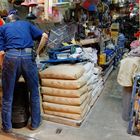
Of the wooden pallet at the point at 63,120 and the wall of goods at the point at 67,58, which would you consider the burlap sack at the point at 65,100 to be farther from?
the wooden pallet at the point at 63,120

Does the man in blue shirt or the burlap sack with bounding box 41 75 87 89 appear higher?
the man in blue shirt

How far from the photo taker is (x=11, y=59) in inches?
110

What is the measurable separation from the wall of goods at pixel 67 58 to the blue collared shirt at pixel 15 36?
0.34 meters

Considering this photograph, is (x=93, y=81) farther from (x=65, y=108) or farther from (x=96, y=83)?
(x=65, y=108)

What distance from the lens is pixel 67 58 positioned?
11.5ft

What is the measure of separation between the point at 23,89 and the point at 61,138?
807 millimetres

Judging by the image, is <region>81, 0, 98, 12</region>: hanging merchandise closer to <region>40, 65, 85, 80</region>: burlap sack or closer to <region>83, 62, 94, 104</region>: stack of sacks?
<region>83, 62, 94, 104</region>: stack of sacks

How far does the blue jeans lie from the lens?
9.18 feet

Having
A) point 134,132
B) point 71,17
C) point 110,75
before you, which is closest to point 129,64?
point 134,132

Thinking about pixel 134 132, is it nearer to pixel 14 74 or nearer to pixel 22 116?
pixel 22 116

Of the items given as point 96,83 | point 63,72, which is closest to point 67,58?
point 63,72

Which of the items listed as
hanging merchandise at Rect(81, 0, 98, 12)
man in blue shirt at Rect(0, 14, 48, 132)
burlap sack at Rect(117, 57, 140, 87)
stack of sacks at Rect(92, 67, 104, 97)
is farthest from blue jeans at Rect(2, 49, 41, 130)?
hanging merchandise at Rect(81, 0, 98, 12)

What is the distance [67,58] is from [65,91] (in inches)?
23.3

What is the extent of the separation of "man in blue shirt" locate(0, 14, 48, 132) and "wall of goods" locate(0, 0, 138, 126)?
0.31 m
